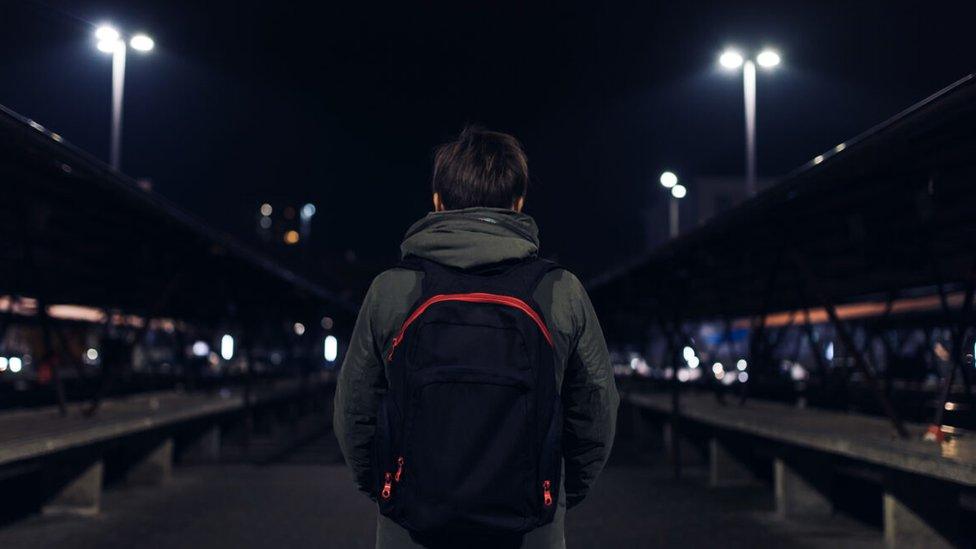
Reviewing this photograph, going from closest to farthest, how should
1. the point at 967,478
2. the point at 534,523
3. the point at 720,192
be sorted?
the point at 534,523 → the point at 967,478 → the point at 720,192

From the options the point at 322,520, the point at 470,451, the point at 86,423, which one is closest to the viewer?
the point at 470,451

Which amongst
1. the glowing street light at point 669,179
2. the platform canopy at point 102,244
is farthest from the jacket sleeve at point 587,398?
the glowing street light at point 669,179

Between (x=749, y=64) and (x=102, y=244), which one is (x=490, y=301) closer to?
(x=102, y=244)

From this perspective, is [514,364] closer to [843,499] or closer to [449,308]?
[449,308]

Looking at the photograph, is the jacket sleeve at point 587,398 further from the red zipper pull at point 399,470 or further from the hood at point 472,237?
the red zipper pull at point 399,470

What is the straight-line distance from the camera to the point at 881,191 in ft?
32.4

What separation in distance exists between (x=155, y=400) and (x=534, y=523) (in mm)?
14542

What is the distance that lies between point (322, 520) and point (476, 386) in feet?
26.3

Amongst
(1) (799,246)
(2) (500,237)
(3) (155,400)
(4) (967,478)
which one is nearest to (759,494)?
(1) (799,246)

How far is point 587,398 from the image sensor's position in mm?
3105

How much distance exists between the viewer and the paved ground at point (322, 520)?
374 inches

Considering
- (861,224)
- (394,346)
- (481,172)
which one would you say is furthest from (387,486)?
(861,224)

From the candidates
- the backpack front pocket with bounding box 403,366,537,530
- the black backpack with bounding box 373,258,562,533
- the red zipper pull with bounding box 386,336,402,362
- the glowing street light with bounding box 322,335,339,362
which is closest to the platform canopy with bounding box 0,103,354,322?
the red zipper pull with bounding box 386,336,402,362

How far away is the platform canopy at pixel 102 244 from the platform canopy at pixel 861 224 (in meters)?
5.36
